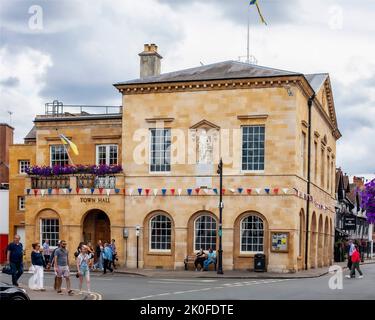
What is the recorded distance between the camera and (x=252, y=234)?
42.7 m

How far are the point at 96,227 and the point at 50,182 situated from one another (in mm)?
3831

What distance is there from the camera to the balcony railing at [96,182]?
148 ft

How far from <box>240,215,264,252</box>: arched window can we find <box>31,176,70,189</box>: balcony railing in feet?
35.3

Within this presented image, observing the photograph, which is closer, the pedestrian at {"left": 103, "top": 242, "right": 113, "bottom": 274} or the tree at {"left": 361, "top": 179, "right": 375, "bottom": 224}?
the pedestrian at {"left": 103, "top": 242, "right": 113, "bottom": 274}

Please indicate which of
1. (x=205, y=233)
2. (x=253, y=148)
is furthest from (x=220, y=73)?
(x=205, y=233)

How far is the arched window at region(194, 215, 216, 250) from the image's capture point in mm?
43500

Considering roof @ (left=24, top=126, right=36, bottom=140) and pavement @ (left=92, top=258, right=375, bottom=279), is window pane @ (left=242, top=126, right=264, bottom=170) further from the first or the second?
roof @ (left=24, top=126, right=36, bottom=140)

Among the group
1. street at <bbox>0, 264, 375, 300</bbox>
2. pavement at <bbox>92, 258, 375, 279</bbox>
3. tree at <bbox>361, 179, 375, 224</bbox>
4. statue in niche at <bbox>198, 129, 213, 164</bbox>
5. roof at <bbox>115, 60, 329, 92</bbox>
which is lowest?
pavement at <bbox>92, 258, 375, 279</bbox>

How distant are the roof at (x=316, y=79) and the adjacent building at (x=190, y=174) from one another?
3.71 metres

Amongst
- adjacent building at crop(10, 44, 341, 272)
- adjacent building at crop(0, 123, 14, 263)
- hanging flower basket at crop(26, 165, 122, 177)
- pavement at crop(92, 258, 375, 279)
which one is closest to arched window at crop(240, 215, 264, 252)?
adjacent building at crop(10, 44, 341, 272)

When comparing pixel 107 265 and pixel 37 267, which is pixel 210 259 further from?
pixel 37 267

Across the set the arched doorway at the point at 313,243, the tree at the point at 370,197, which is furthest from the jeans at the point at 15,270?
the tree at the point at 370,197
